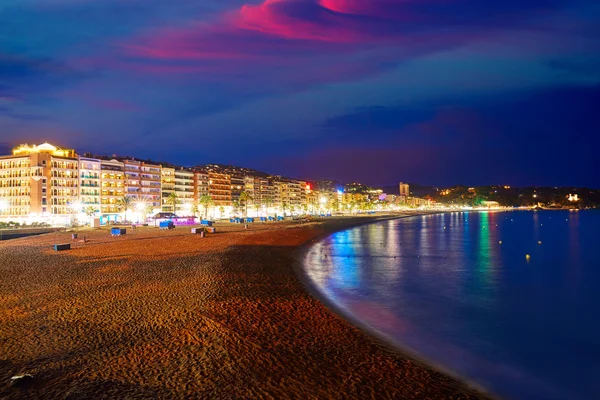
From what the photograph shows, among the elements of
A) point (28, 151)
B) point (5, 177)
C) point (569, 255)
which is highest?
point (28, 151)

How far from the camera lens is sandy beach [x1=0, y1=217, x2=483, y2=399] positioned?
8.05 m

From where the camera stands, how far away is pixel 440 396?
846 centimetres

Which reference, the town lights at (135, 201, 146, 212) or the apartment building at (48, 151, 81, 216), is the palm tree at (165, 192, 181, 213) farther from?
the apartment building at (48, 151, 81, 216)

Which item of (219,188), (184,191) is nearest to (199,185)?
(184,191)

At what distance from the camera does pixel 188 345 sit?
1011cm

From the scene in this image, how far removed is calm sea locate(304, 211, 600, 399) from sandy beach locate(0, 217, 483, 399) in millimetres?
2080

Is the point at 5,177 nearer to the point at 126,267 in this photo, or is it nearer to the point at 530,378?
the point at 126,267

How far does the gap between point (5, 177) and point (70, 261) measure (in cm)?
7133

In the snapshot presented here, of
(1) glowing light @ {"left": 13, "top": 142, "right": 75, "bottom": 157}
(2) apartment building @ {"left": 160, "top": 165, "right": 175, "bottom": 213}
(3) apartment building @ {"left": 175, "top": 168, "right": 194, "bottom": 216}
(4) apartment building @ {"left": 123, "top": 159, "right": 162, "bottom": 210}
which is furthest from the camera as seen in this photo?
(3) apartment building @ {"left": 175, "top": 168, "right": 194, "bottom": 216}

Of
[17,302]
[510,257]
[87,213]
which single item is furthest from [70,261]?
[87,213]

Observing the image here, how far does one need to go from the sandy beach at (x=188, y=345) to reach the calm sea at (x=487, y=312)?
2.08 metres

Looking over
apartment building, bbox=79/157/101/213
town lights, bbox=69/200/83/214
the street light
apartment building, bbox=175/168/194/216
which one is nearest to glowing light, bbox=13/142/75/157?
apartment building, bbox=79/157/101/213

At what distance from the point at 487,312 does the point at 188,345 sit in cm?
1306

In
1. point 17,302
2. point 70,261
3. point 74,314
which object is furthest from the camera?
point 70,261
